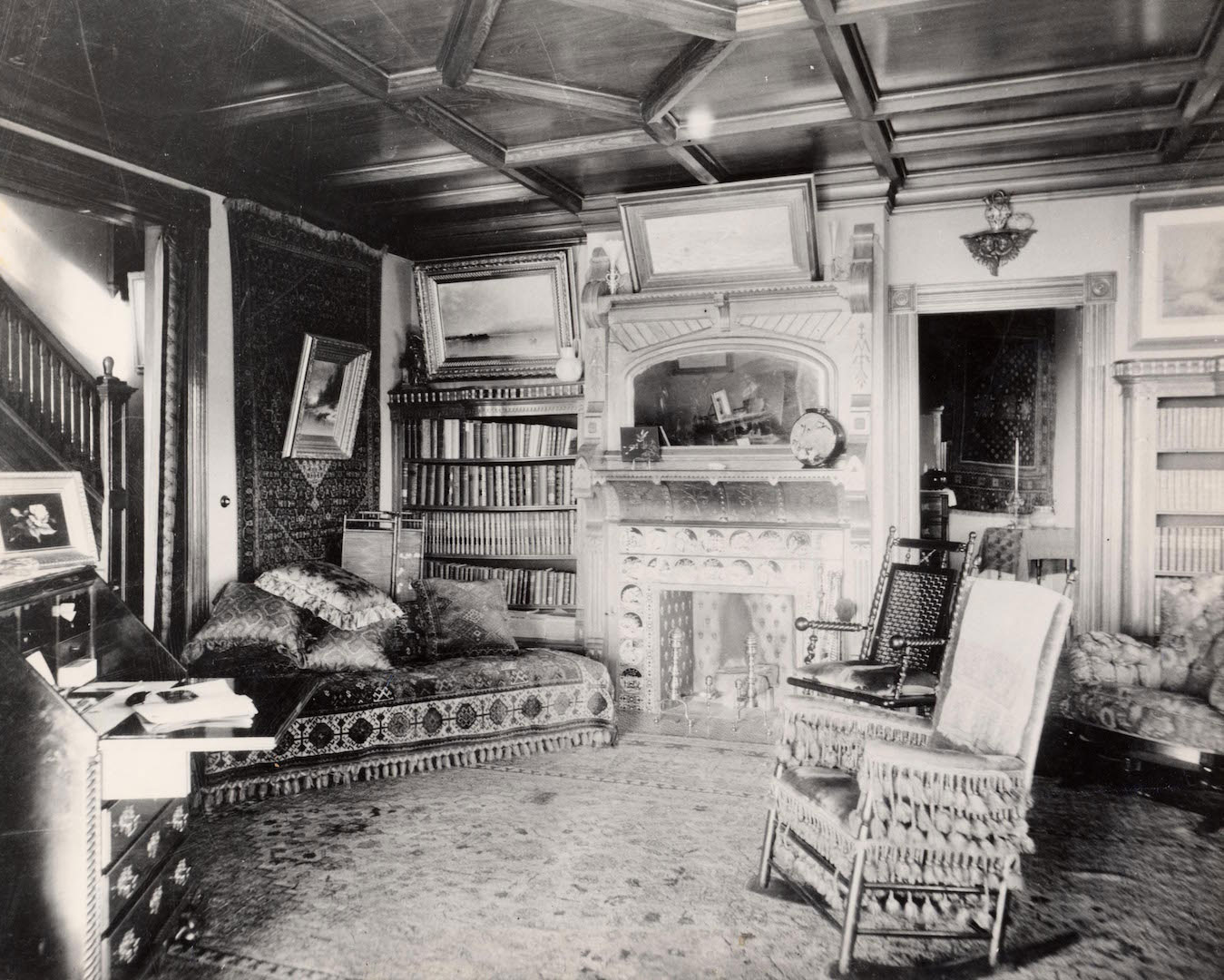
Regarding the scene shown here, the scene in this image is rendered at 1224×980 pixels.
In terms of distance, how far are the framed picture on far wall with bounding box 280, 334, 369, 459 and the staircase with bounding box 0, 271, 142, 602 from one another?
78cm

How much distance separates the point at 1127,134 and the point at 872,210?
1144 mm

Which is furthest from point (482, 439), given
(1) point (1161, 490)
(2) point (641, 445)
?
(1) point (1161, 490)

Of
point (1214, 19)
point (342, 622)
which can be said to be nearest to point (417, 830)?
point (342, 622)

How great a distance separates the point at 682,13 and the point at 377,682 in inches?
114

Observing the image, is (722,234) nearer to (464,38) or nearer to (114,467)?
(464,38)

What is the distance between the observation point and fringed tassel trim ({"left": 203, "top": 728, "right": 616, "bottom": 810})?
355 cm

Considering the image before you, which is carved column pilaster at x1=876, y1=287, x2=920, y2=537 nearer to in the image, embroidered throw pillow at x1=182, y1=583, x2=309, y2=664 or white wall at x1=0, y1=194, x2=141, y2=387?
embroidered throw pillow at x1=182, y1=583, x2=309, y2=664

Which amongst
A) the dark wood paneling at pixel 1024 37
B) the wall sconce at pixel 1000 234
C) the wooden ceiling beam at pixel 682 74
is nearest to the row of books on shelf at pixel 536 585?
the wooden ceiling beam at pixel 682 74

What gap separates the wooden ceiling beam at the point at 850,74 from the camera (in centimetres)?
279

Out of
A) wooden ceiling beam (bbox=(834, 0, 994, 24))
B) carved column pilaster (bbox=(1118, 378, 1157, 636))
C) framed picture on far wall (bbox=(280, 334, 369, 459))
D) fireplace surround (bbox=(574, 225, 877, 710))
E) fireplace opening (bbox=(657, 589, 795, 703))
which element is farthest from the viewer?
fireplace opening (bbox=(657, 589, 795, 703))

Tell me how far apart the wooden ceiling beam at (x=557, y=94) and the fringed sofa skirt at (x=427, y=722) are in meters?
2.52

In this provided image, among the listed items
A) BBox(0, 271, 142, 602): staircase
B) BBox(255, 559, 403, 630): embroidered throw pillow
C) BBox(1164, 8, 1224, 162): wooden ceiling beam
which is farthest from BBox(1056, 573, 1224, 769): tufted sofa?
BBox(0, 271, 142, 602): staircase

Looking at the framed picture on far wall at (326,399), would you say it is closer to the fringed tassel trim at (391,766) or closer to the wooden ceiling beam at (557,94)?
the fringed tassel trim at (391,766)

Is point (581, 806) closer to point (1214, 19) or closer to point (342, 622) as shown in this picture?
point (342, 622)
